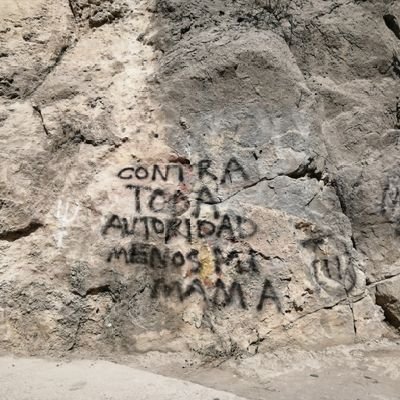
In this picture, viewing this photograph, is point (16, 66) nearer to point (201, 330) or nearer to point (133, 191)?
point (133, 191)

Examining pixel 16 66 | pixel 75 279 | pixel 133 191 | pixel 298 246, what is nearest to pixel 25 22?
pixel 16 66

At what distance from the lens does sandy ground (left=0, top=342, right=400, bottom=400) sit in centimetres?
316

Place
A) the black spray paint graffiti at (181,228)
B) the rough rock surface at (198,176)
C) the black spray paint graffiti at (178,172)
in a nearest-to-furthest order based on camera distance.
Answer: the rough rock surface at (198,176) < the black spray paint graffiti at (181,228) < the black spray paint graffiti at (178,172)

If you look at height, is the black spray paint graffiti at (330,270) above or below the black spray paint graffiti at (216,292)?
above

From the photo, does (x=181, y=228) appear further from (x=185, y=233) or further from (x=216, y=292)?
(x=216, y=292)

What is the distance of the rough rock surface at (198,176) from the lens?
12.6ft

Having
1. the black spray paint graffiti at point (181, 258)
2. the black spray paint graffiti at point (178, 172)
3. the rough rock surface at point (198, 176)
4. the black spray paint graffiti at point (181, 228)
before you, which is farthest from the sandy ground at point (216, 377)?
the black spray paint graffiti at point (178, 172)

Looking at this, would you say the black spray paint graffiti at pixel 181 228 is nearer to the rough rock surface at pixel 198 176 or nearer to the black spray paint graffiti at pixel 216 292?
the rough rock surface at pixel 198 176

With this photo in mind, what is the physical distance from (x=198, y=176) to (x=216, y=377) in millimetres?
1456

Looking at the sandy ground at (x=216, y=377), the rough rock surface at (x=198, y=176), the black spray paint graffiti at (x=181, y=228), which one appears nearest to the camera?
the sandy ground at (x=216, y=377)

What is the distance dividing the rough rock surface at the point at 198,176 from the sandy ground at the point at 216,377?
0.12 m

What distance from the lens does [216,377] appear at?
355 cm

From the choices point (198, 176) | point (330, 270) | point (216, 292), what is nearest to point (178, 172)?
point (198, 176)

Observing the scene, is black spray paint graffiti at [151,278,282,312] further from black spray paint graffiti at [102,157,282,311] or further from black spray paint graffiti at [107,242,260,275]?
black spray paint graffiti at [107,242,260,275]
